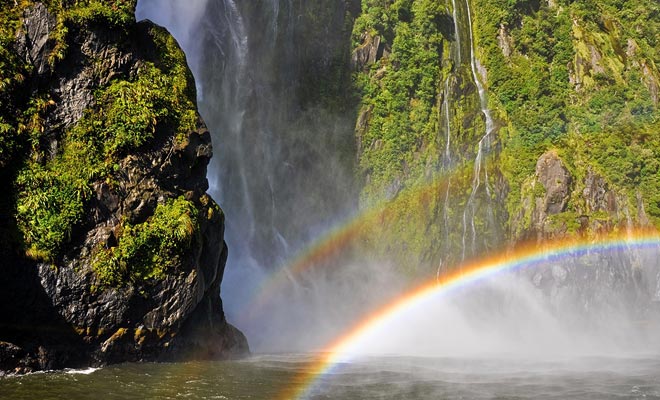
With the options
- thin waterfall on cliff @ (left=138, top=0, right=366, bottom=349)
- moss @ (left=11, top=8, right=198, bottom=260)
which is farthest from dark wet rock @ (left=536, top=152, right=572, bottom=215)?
moss @ (left=11, top=8, right=198, bottom=260)

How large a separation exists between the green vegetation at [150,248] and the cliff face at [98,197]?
1.4 inches

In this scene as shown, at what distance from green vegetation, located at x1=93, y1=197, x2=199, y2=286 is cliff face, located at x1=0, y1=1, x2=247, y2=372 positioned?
0.11 feet

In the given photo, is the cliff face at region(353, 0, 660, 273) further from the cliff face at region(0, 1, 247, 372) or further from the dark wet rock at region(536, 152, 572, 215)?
the cliff face at region(0, 1, 247, 372)

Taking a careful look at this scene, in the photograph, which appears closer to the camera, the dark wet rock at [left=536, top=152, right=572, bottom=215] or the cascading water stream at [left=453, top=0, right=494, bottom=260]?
the cascading water stream at [left=453, top=0, right=494, bottom=260]

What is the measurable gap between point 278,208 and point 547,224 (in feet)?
51.9

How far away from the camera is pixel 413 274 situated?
35.2 m

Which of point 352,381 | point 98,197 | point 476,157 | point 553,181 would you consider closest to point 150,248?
point 98,197

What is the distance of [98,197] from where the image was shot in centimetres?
1873

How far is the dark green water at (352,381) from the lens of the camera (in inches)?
577

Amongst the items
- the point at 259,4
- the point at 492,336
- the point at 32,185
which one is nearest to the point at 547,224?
the point at 492,336

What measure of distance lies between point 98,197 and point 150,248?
2.17 metres

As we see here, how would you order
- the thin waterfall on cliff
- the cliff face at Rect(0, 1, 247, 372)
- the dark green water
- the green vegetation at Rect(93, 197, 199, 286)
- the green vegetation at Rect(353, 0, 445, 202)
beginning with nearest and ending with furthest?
the dark green water → the cliff face at Rect(0, 1, 247, 372) → the green vegetation at Rect(93, 197, 199, 286) → the thin waterfall on cliff → the green vegetation at Rect(353, 0, 445, 202)

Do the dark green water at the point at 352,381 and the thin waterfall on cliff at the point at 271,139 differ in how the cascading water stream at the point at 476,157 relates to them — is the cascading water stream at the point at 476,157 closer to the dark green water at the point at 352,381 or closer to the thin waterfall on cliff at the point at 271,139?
the thin waterfall on cliff at the point at 271,139

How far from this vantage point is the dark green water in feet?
48.1
